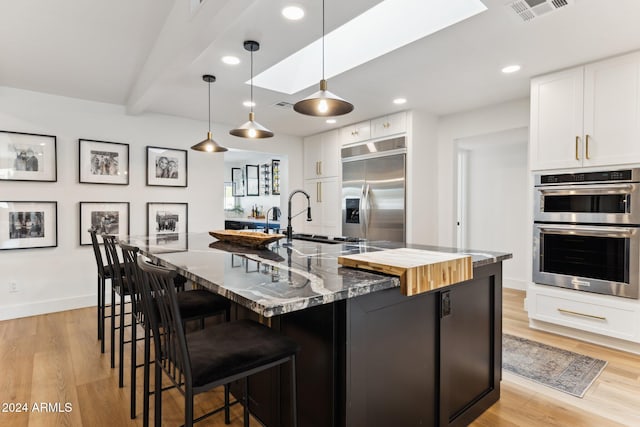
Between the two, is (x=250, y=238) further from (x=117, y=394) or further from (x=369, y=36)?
(x=369, y=36)

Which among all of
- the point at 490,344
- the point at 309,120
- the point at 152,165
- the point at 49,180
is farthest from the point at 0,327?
the point at 490,344

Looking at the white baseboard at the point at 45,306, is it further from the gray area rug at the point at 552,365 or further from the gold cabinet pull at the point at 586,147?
the gold cabinet pull at the point at 586,147

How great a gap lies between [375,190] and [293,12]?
293cm

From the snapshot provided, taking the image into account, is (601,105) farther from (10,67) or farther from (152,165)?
(10,67)

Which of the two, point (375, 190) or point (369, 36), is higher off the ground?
point (369, 36)

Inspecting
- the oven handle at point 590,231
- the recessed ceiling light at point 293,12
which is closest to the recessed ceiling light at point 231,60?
the recessed ceiling light at point 293,12

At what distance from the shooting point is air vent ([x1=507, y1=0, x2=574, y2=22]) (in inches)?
81.4

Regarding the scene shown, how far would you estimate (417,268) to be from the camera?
4.52 feet

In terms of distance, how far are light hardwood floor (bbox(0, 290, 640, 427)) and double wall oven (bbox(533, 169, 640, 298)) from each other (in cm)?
56

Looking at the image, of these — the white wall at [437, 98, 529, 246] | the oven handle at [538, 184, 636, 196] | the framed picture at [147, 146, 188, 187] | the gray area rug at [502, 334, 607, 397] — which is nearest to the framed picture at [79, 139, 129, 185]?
the framed picture at [147, 146, 188, 187]

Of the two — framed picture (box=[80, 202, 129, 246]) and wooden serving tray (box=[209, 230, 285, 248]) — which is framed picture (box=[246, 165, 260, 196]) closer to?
framed picture (box=[80, 202, 129, 246])

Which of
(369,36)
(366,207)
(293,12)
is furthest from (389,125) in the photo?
(293,12)

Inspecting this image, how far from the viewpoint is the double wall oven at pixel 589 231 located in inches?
110

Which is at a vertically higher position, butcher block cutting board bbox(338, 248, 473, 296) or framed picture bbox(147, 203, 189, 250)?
framed picture bbox(147, 203, 189, 250)
